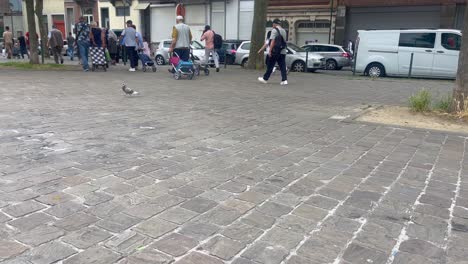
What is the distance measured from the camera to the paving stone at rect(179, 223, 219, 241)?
9.17 feet

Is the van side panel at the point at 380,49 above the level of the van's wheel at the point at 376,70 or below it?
above

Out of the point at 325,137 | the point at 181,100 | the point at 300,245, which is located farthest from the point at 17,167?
the point at 181,100

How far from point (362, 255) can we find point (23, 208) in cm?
236

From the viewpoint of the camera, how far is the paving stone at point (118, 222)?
2.86m

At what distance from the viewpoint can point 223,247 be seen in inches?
105

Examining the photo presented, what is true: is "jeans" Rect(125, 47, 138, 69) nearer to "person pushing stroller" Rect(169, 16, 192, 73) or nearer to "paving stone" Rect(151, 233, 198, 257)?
"person pushing stroller" Rect(169, 16, 192, 73)

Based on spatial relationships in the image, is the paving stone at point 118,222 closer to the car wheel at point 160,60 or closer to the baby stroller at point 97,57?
the baby stroller at point 97,57

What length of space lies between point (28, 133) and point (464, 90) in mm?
6431

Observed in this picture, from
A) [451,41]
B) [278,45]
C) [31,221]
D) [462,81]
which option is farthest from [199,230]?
[451,41]

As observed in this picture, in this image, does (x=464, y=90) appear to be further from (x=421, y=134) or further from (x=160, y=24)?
(x=160, y=24)

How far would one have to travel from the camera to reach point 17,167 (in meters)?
4.00

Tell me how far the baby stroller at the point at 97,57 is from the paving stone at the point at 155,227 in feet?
43.0

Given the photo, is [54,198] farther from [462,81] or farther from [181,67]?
[181,67]

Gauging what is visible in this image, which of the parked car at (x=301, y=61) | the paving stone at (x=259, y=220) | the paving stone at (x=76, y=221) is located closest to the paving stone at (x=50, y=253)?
the paving stone at (x=76, y=221)
